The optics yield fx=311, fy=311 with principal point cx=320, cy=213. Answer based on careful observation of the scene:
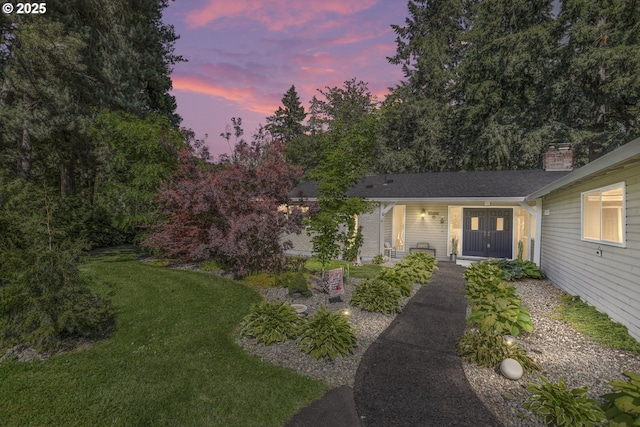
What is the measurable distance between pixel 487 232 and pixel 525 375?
1082cm

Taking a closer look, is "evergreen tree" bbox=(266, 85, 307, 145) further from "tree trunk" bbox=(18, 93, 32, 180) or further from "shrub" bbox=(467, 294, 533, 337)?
"shrub" bbox=(467, 294, 533, 337)

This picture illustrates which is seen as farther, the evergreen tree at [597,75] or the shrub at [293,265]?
the evergreen tree at [597,75]

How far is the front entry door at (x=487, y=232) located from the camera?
13523mm

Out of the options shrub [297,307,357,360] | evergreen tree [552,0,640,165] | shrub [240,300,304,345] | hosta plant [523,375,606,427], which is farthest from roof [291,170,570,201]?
hosta plant [523,375,606,427]

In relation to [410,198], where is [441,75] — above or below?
above

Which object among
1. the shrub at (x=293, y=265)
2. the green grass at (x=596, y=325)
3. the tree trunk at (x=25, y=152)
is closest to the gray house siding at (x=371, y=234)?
the shrub at (x=293, y=265)

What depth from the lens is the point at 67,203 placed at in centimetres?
1455

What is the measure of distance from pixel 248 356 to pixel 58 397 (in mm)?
2263

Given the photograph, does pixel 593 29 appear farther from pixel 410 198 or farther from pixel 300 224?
pixel 300 224

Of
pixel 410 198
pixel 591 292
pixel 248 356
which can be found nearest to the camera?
pixel 248 356

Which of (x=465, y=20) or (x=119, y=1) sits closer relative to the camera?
(x=119, y=1)

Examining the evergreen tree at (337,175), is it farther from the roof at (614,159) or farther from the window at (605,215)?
the window at (605,215)

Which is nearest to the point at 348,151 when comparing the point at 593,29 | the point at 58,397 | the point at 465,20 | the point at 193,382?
the point at 193,382

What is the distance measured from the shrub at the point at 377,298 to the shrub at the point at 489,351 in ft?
6.48
